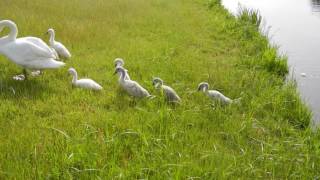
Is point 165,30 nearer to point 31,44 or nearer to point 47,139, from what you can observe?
point 31,44

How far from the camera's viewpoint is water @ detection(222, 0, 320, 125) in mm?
10711

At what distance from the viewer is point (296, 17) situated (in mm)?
19078

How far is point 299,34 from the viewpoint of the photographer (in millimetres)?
15898

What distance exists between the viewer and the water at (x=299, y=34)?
1071cm

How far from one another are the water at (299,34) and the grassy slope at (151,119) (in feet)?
2.54

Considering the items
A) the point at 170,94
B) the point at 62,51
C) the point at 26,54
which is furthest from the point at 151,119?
the point at 62,51

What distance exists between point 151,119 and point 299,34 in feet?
34.5

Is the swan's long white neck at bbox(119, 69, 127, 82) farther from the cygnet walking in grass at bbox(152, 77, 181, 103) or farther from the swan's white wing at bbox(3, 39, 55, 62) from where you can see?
the swan's white wing at bbox(3, 39, 55, 62)

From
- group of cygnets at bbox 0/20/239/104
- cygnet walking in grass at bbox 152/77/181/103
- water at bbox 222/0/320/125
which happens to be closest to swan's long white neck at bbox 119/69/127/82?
group of cygnets at bbox 0/20/239/104

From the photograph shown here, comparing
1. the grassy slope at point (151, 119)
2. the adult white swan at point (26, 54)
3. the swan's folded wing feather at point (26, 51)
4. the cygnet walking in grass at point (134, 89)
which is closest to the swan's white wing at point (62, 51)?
the grassy slope at point (151, 119)

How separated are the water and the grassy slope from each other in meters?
0.77

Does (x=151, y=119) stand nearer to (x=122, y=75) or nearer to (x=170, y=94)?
(x=170, y=94)

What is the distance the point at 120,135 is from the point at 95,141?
0.38 metres

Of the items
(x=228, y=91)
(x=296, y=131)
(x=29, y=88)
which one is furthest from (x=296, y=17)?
(x=29, y=88)
